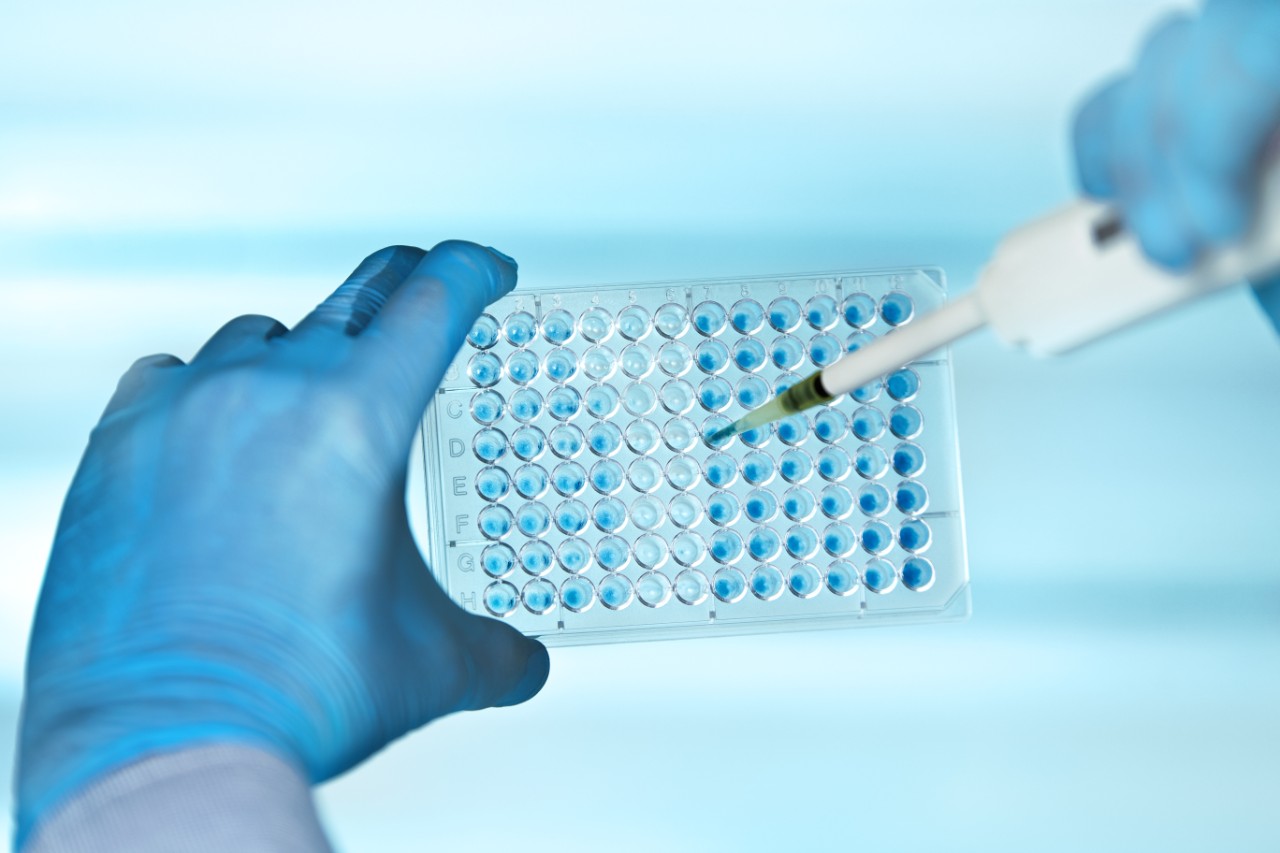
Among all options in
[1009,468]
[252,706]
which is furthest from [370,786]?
[1009,468]

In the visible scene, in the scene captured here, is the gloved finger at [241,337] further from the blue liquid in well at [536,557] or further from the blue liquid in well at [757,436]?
the blue liquid in well at [757,436]

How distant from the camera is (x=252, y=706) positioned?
0.52 m

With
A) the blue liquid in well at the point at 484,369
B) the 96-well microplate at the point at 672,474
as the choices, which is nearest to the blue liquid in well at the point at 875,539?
the 96-well microplate at the point at 672,474

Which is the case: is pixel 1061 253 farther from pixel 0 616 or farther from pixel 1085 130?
pixel 0 616

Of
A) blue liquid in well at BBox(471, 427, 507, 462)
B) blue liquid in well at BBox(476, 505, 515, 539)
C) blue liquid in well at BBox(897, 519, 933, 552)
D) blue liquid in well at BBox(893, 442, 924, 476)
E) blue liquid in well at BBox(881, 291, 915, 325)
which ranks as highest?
blue liquid in well at BBox(881, 291, 915, 325)

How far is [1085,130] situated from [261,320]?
0.50 meters

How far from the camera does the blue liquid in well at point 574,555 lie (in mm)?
759

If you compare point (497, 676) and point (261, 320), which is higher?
point (261, 320)

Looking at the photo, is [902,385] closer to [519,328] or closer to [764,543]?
[764,543]

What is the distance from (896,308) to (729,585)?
25 cm

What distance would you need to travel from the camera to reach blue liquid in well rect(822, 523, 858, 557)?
77 cm

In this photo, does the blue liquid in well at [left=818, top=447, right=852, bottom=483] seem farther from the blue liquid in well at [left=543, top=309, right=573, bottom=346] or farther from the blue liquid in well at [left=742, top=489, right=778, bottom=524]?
the blue liquid in well at [left=543, top=309, right=573, bottom=346]

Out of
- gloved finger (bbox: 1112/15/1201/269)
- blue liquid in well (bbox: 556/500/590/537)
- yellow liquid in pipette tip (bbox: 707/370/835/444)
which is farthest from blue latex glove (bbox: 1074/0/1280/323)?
blue liquid in well (bbox: 556/500/590/537)

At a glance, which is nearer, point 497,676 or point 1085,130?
point 1085,130
